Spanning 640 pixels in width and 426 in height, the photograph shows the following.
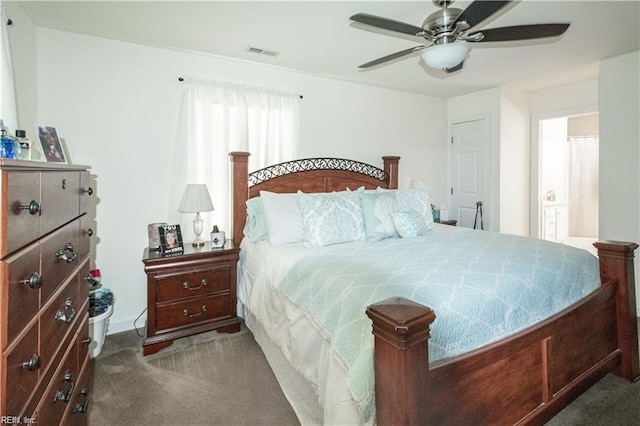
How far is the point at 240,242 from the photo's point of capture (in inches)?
A: 115

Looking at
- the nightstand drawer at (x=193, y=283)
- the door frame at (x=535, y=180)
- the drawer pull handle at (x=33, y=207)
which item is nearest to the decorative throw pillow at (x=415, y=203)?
the nightstand drawer at (x=193, y=283)

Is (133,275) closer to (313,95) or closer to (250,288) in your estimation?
(250,288)

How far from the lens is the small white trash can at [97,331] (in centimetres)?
231

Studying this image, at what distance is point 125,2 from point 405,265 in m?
2.41

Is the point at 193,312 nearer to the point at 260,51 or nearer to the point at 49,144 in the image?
the point at 49,144

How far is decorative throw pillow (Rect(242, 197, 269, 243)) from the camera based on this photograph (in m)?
2.73

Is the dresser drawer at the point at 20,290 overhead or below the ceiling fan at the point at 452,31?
below

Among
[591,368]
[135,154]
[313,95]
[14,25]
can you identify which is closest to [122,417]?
[135,154]

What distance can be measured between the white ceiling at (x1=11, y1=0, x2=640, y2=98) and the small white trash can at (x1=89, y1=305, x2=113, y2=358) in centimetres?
213

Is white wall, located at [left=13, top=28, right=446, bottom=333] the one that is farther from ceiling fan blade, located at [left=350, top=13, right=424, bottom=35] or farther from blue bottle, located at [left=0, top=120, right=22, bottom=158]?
ceiling fan blade, located at [left=350, top=13, right=424, bottom=35]

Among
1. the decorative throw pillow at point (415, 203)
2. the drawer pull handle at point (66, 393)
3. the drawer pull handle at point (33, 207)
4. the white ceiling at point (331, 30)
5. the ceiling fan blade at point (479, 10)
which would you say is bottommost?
the drawer pull handle at point (66, 393)

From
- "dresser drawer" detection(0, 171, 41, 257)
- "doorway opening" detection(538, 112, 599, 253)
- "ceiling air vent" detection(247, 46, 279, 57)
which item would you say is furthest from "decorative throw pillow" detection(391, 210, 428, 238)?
"doorway opening" detection(538, 112, 599, 253)

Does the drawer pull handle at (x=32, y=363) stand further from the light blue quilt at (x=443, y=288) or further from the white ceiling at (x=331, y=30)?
the white ceiling at (x=331, y=30)

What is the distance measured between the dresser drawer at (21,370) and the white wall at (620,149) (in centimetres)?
439
